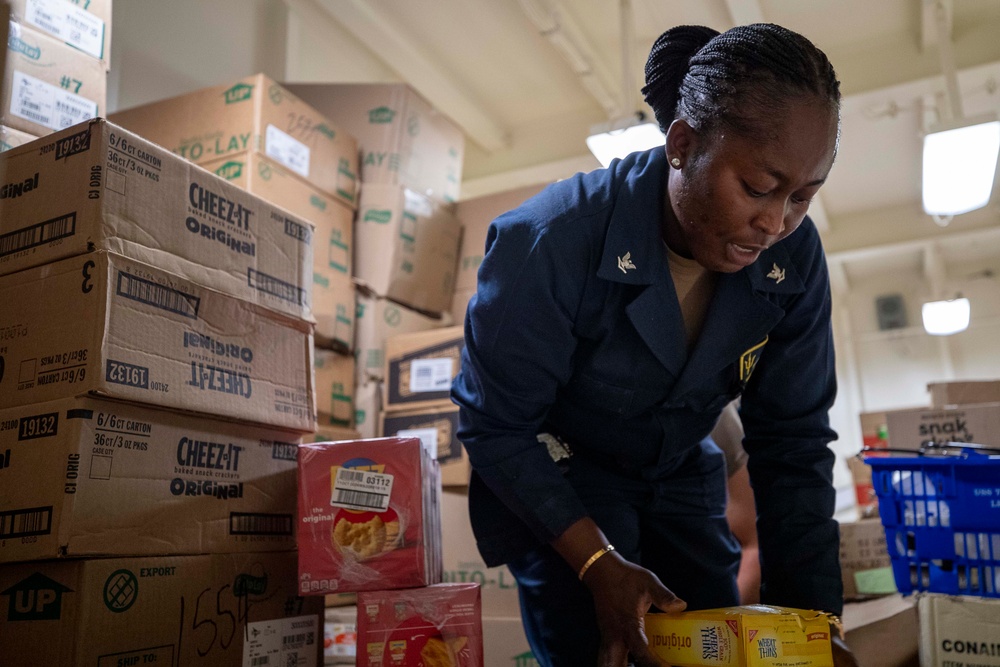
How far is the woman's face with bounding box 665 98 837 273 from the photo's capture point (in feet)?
3.17

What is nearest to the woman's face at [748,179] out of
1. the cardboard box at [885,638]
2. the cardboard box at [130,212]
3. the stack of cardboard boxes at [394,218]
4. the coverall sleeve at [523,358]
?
the coverall sleeve at [523,358]

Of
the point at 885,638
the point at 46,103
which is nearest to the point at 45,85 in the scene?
the point at 46,103

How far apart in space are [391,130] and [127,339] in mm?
1820

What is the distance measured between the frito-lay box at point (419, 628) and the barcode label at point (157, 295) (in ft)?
1.70

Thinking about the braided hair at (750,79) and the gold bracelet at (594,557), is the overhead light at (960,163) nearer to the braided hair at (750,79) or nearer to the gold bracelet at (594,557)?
the braided hair at (750,79)

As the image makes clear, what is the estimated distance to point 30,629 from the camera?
1116 mm

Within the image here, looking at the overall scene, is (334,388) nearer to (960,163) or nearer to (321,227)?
(321,227)

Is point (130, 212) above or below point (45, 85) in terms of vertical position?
below

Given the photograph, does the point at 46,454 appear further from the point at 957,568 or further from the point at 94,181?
the point at 957,568

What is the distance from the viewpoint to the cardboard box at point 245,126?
2.34 meters

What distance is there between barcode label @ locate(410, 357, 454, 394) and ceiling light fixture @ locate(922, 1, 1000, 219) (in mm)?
1993

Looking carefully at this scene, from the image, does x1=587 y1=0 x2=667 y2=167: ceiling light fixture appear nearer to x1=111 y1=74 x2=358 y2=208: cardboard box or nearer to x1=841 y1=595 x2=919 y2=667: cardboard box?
x1=111 y1=74 x2=358 y2=208: cardboard box

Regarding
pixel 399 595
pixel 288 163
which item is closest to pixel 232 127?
pixel 288 163

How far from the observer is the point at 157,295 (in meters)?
1.23
